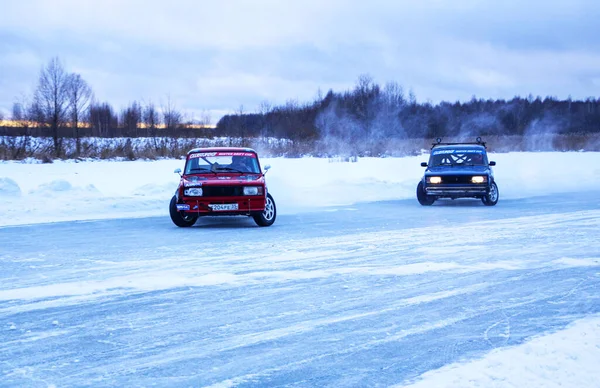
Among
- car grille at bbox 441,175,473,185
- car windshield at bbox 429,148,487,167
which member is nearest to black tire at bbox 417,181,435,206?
car grille at bbox 441,175,473,185

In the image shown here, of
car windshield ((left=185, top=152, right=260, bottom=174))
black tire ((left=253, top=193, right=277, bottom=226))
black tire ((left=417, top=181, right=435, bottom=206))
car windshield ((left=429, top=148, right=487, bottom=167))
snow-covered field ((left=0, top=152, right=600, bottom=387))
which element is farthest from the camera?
car windshield ((left=429, top=148, right=487, bottom=167))

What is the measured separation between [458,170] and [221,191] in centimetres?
838

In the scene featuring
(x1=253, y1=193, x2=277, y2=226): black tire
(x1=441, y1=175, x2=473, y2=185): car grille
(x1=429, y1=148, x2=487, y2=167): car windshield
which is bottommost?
(x1=253, y1=193, x2=277, y2=226): black tire

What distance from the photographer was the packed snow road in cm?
476

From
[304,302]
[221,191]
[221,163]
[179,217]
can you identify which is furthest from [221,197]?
[304,302]

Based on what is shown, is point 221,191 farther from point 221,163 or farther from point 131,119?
point 131,119

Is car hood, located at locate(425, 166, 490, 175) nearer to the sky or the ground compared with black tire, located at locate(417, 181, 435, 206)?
nearer to the sky

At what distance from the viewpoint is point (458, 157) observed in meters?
19.9

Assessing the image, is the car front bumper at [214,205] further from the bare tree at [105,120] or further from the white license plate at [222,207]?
the bare tree at [105,120]

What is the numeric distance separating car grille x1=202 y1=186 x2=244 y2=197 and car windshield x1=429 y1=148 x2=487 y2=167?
862 centimetres

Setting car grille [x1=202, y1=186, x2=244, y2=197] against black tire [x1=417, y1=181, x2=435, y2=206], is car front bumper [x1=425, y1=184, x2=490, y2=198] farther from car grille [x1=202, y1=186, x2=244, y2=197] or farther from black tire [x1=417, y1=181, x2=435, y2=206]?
car grille [x1=202, y1=186, x2=244, y2=197]

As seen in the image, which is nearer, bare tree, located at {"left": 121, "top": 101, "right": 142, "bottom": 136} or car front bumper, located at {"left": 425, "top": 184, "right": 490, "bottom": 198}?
car front bumper, located at {"left": 425, "top": 184, "right": 490, "bottom": 198}

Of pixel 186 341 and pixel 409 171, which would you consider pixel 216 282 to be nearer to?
pixel 186 341

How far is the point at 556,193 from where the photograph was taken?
74.1 feet
